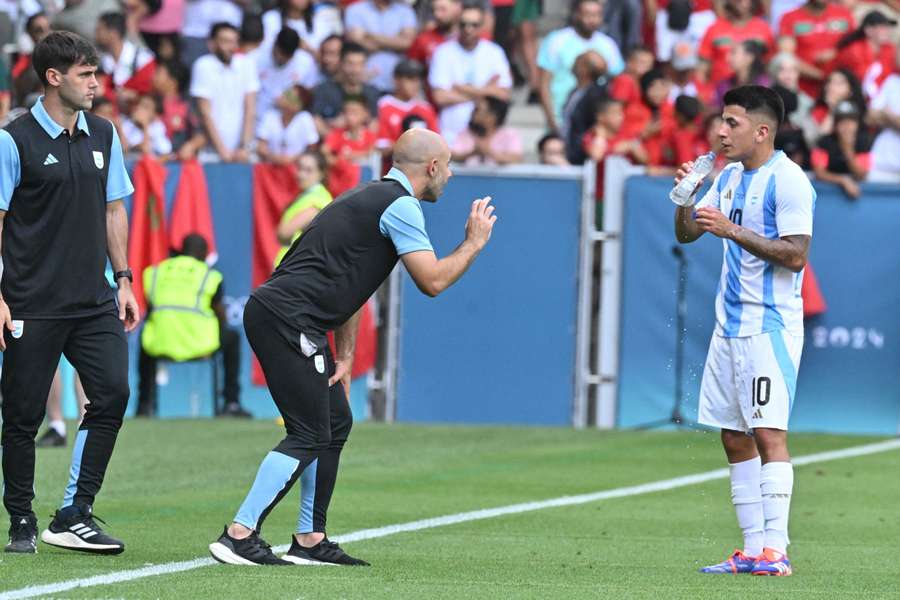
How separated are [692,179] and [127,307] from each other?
2.64m

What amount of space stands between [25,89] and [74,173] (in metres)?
10.3

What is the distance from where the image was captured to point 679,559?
8.70 meters

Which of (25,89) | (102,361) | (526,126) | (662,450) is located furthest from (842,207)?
(102,361)

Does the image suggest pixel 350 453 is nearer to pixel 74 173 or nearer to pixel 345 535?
pixel 345 535

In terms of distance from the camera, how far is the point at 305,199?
54.4 feet

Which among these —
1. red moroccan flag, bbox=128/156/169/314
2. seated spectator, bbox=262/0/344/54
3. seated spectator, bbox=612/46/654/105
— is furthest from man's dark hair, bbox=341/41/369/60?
red moroccan flag, bbox=128/156/169/314

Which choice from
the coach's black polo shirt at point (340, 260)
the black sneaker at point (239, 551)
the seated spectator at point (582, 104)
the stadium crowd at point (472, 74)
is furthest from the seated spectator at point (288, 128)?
the black sneaker at point (239, 551)

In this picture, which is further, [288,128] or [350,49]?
[350,49]

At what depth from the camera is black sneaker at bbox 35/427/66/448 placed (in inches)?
550

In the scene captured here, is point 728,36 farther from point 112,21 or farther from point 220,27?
point 112,21

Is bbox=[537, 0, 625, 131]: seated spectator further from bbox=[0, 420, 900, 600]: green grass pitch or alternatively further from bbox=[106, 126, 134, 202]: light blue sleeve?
bbox=[106, 126, 134, 202]: light blue sleeve

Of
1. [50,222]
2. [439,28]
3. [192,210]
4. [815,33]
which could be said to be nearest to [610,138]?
[439,28]

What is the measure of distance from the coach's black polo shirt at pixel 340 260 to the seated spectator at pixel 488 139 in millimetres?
9555

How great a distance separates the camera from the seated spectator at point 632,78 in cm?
1853
